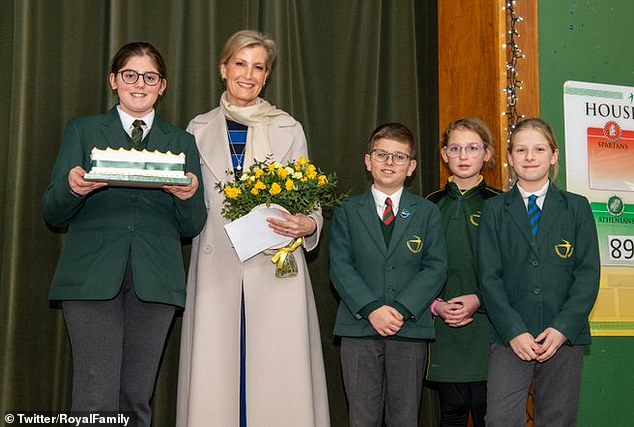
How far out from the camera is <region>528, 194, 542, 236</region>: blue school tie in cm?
323

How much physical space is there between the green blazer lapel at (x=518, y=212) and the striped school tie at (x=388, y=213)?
518mm

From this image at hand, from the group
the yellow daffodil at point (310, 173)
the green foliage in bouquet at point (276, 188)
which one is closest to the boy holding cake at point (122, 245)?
the green foliage in bouquet at point (276, 188)

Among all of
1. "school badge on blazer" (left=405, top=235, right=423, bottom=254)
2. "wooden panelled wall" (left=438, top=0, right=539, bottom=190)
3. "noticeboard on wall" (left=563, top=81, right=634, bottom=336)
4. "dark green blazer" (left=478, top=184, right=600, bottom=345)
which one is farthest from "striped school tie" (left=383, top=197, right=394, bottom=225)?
"noticeboard on wall" (left=563, top=81, right=634, bottom=336)

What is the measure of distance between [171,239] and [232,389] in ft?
2.50

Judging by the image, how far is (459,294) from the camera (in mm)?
3482

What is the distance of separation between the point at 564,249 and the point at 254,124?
1512 millimetres

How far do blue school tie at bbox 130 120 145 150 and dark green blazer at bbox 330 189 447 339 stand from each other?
0.98m

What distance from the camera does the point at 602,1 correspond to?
4.60m

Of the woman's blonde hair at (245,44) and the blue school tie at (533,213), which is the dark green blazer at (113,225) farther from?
the blue school tie at (533,213)

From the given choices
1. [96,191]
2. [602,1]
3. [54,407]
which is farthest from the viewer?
[602,1]

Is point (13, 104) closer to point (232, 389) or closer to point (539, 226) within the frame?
point (232, 389)

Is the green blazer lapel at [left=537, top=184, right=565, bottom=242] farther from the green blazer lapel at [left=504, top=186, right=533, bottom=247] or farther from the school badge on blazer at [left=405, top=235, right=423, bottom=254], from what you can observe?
the school badge on blazer at [left=405, top=235, right=423, bottom=254]

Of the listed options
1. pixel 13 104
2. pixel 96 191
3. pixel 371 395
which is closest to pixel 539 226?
pixel 371 395

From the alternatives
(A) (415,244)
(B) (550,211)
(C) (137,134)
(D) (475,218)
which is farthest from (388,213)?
(C) (137,134)
